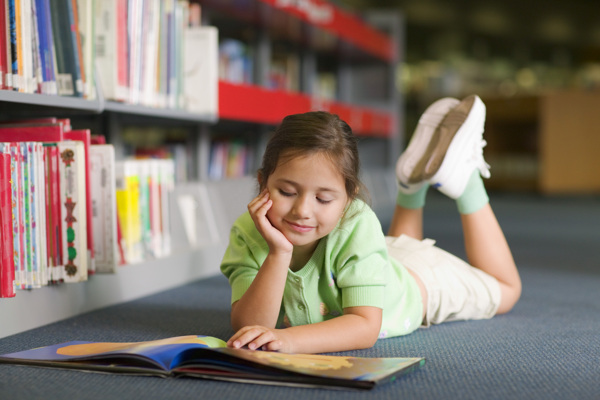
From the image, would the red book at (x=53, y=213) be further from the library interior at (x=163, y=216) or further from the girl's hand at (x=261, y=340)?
the girl's hand at (x=261, y=340)

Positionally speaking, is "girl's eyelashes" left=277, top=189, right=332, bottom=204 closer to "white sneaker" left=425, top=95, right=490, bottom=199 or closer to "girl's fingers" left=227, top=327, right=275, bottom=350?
"girl's fingers" left=227, top=327, right=275, bottom=350

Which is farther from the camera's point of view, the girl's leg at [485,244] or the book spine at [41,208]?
the girl's leg at [485,244]

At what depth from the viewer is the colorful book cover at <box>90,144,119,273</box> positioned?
5.32 feet

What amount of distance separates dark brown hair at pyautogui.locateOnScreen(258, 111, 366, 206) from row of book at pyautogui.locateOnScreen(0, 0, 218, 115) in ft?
1.87

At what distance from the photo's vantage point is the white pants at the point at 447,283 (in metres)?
1.48

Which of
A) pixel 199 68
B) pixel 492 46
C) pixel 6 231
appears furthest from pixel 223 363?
pixel 492 46

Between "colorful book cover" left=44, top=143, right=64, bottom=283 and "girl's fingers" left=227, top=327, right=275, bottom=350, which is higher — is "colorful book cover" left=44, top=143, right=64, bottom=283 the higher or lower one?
the higher one

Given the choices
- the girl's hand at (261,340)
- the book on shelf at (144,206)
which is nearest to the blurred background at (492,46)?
the book on shelf at (144,206)

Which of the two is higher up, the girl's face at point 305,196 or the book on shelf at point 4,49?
the book on shelf at point 4,49

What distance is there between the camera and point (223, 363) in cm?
105


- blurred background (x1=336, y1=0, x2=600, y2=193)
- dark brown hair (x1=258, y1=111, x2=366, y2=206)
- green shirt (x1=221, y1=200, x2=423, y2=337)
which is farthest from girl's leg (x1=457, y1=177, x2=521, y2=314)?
blurred background (x1=336, y1=0, x2=600, y2=193)

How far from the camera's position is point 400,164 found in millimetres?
1692

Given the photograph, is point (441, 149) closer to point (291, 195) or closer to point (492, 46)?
point (291, 195)

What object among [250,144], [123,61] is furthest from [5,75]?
[250,144]
